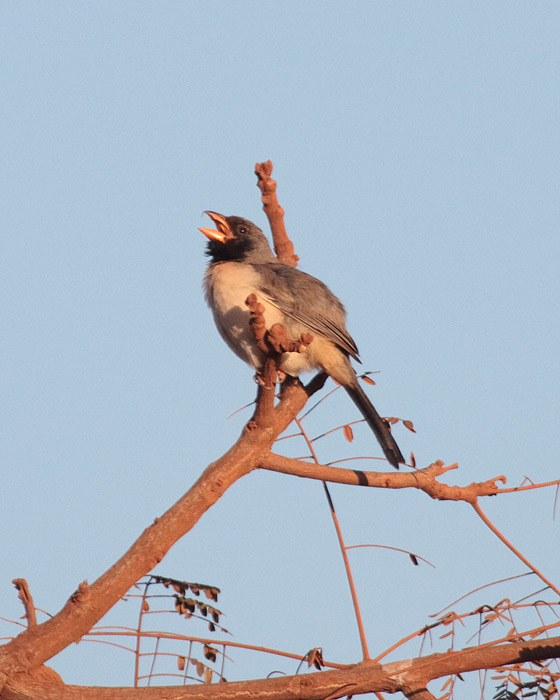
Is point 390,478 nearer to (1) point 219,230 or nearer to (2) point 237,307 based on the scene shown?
(2) point 237,307

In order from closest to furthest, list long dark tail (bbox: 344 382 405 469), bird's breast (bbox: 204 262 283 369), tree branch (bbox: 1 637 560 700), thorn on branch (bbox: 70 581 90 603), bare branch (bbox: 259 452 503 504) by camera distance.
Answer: tree branch (bbox: 1 637 560 700) < thorn on branch (bbox: 70 581 90 603) < bare branch (bbox: 259 452 503 504) < long dark tail (bbox: 344 382 405 469) < bird's breast (bbox: 204 262 283 369)

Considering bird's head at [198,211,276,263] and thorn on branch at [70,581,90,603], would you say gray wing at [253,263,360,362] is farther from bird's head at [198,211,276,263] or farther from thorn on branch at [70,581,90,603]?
thorn on branch at [70,581,90,603]

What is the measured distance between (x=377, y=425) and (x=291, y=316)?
0.89 meters

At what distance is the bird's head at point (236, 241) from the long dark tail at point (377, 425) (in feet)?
3.92

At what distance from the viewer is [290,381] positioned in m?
5.40

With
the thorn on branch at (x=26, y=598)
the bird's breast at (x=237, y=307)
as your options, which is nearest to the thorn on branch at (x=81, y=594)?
the thorn on branch at (x=26, y=598)

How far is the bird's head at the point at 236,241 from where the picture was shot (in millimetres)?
6312

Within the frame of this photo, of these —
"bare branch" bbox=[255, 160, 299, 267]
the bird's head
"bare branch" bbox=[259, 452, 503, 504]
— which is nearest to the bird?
the bird's head

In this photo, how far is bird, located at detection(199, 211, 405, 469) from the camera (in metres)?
5.52

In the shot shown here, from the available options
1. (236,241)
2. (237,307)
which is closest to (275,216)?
(236,241)

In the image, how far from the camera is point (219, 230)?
21.1ft

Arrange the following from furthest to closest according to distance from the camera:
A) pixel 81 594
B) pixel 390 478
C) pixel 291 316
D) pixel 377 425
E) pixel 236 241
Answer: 1. pixel 236 241
2. pixel 291 316
3. pixel 377 425
4. pixel 390 478
5. pixel 81 594

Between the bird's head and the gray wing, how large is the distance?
0.37 meters

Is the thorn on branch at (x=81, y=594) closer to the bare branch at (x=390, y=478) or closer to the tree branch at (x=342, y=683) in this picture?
the tree branch at (x=342, y=683)
